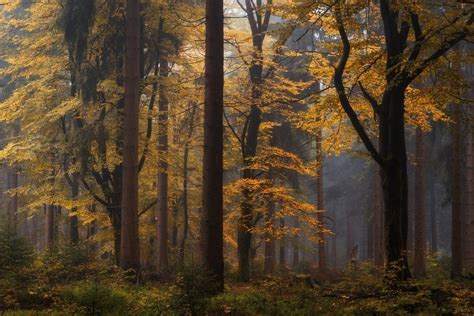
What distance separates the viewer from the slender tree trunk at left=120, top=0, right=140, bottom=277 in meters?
Answer: 12.1

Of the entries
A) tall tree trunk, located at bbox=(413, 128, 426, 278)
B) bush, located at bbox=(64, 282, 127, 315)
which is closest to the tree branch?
bush, located at bbox=(64, 282, 127, 315)

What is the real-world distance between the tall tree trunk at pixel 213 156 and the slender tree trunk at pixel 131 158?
3.16 meters

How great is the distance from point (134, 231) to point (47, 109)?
6.66 meters

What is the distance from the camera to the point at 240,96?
54.6 feet

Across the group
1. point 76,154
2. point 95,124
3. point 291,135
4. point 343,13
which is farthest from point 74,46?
point 291,135

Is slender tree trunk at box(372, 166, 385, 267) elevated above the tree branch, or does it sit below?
below

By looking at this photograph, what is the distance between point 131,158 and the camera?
12312mm

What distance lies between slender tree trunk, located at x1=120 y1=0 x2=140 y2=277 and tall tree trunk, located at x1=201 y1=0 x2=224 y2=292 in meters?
3.16

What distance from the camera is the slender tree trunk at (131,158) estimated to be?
1214cm

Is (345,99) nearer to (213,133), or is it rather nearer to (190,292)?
(213,133)

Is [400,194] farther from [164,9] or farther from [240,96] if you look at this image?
[164,9]

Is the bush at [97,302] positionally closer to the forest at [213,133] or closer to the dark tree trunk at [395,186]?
the forest at [213,133]

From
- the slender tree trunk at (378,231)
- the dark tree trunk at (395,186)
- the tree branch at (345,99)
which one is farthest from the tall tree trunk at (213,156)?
the slender tree trunk at (378,231)

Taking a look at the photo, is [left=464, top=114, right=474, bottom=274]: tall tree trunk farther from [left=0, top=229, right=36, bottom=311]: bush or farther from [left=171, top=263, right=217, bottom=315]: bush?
[left=0, top=229, right=36, bottom=311]: bush
